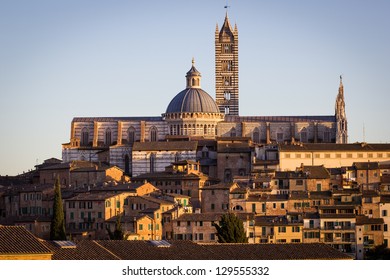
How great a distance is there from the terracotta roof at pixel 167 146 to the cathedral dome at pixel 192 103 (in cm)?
698

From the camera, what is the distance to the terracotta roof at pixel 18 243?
2389 cm

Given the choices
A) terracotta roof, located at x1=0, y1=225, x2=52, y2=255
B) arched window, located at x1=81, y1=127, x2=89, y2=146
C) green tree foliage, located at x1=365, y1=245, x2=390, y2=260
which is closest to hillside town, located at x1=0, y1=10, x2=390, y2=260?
arched window, located at x1=81, y1=127, x2=89, y2=146

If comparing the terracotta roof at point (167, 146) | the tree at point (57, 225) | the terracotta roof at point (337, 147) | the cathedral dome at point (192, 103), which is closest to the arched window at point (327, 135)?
the cathedral dome at point (192, 103)

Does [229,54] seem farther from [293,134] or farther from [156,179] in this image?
[156,179]

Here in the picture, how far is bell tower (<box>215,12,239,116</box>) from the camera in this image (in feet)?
313

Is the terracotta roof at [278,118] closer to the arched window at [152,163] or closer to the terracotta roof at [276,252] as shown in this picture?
the arched window at [152,163]

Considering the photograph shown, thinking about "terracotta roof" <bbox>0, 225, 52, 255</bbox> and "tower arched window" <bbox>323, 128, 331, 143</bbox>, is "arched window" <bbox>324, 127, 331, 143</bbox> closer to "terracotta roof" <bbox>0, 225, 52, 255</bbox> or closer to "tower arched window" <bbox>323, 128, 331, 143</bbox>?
"tower arched window" <bbox>323, 128, 331, 143</bbox>

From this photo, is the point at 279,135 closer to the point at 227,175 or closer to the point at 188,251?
the point at 227,175

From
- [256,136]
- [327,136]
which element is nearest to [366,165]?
[327,136]

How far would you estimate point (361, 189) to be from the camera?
62.4 m

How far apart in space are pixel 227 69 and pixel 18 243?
72.7m

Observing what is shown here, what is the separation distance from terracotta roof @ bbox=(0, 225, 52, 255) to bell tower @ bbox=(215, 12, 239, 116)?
229ft

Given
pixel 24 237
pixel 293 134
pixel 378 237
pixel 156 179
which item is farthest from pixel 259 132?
pixel 24 237

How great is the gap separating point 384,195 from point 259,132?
77.7 ft
